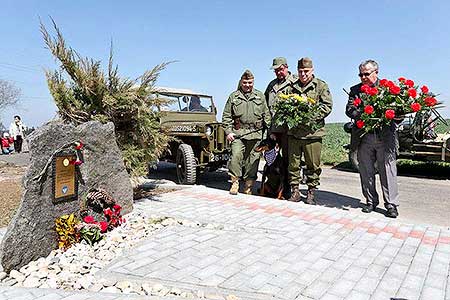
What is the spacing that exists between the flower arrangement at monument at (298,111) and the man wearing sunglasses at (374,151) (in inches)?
17.6

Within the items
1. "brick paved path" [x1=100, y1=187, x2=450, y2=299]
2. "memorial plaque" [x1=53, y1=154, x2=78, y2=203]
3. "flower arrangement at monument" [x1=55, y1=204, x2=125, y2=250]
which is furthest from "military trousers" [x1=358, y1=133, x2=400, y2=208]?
"memorial plaque" [x1=53, y1=154, x2=78, y2=203]

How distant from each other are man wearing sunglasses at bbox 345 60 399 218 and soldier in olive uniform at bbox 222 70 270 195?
1386mm

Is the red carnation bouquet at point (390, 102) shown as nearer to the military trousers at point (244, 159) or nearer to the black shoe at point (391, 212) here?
the black shoe at point (391, 212)

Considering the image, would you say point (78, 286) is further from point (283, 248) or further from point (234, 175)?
point (234, 175)

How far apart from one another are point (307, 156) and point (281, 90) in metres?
1.06

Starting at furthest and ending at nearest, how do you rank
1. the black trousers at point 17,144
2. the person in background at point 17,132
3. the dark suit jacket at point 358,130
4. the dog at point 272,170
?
the black trousers at point 17,144 → the person in background at point 17,132 → the dog at point 272,170 → the dark suit jacket at point 358,130

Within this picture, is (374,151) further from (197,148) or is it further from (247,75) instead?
(197,148)

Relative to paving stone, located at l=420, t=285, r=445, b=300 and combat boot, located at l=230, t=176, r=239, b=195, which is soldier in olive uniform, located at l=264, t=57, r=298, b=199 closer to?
combat boot, located at l=230, t=176, r=239, b=195

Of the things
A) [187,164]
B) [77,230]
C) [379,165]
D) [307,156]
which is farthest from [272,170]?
[77,230]

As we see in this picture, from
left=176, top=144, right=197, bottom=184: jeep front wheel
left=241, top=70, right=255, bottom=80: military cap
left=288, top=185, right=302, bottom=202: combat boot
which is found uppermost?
left=241, top=70, right=255, bottom=80: military cap

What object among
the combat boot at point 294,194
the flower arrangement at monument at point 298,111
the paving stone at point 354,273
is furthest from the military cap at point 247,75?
the paving stone at point 354,273

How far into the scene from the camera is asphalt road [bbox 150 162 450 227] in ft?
16.7

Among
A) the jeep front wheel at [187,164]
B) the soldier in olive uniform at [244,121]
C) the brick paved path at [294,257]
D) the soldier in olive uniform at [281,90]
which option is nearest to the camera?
the brick paved path at [294,257]

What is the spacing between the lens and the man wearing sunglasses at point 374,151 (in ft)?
15.0
